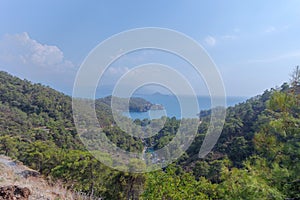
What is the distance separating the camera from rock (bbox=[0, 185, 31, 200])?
215 centimetres

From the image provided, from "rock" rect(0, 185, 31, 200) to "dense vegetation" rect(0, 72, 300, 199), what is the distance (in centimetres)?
142

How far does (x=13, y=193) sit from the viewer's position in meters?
2.22

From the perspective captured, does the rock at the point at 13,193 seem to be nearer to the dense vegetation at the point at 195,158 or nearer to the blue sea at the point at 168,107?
the dense vegetation at the point at 195,158

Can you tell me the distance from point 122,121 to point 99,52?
4.14 ft

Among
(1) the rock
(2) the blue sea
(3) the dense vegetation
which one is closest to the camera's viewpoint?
(1) the rock

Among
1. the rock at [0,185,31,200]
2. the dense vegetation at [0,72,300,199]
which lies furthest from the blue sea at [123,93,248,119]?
the rock at [0,185,31,200]

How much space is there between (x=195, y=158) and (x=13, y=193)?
14.4m

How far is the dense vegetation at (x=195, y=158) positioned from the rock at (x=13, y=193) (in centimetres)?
142

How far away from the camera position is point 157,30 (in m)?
3.10

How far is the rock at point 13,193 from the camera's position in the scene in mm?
2154

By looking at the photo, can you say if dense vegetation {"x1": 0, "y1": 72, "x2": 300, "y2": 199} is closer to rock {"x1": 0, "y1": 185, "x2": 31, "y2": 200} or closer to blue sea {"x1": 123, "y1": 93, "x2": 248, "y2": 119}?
blue sea {"x1": 123, "y1": 93, "x2": 248, "y2": 119}

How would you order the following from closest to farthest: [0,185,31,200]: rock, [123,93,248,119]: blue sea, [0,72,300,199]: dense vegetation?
[0,185,31,200]: rock < [0,72,300,199]: dense vegetation < [123,93,248,119]: blue sea

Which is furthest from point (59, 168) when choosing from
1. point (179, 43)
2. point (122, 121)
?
point (179, 43)

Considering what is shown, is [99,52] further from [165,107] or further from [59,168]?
[59,168]
